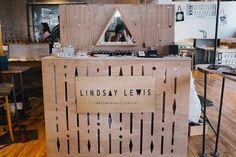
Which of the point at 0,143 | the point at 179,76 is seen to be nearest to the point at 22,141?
the point at 0,143

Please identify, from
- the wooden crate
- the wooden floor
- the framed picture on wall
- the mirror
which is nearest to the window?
the framed picture on wall

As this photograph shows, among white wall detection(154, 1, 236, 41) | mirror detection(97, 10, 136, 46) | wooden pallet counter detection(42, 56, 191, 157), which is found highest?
white wall detection(154, 1, 236, 41)

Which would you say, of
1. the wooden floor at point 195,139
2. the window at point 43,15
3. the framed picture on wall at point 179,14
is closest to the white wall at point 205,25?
the framed picture on wall at point 179,14

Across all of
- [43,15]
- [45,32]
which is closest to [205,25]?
[45,32]

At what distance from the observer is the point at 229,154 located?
273 centimetres

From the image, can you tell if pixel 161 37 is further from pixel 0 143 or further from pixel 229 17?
pixel 229 17

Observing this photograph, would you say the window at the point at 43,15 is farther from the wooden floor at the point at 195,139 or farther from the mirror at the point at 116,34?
the mirror at the point at 116,34

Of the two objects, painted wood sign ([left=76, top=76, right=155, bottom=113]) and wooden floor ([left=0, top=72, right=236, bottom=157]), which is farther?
wooden floor ([left=0, top=72, right=236, bottom=157])

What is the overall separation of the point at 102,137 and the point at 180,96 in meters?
0.93

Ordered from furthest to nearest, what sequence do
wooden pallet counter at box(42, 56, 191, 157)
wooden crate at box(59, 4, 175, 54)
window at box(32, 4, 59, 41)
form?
window at box(32, 4, 59, 41), wooden crate at box(59, 4, 175, 54), wooden pallet counter at box(42, 56, 191, 157)

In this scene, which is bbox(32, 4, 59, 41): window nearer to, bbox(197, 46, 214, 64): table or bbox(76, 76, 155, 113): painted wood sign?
bbox(197, 46, 214, 64): table

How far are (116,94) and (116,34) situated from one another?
31.4 inches

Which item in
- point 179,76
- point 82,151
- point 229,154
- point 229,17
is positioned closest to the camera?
point 179,76

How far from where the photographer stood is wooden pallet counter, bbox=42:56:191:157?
238cm
